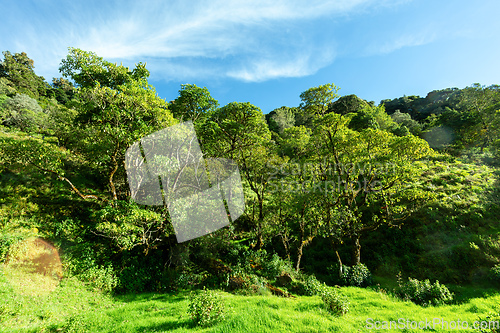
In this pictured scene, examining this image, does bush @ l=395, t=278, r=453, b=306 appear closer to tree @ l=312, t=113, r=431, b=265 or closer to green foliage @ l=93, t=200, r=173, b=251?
tree @ l=312, t=113, r=431, b=265

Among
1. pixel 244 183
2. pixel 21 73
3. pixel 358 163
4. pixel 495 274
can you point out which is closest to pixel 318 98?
pixel 358 163

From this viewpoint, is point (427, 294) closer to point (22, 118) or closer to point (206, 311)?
point (206, 311)

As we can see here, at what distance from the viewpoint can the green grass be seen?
5.50 meters

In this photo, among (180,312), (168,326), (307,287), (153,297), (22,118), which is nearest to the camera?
(168,326)

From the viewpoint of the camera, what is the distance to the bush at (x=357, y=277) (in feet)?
40.8

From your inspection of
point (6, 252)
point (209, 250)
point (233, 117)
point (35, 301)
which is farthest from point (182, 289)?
point (233, 117)

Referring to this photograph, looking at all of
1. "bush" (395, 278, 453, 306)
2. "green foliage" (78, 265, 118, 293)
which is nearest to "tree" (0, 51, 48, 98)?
"green foliage" (78, 265, 118, 293)

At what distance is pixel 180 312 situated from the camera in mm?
7391

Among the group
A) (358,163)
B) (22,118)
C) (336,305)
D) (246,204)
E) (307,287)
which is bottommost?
(307,287)

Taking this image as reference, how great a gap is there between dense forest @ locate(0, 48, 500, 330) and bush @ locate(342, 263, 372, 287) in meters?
0.09

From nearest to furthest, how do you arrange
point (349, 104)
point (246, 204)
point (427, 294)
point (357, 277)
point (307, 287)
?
point (427, 294) → point (307, 287) → point (357, 277) → point (246, 204) → point (349, 104)

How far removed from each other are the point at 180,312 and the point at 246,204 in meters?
12.0

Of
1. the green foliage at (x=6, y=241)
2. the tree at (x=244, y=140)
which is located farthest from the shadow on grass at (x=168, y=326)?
the tree at (x=244, y=140)

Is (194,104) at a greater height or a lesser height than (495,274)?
greater
